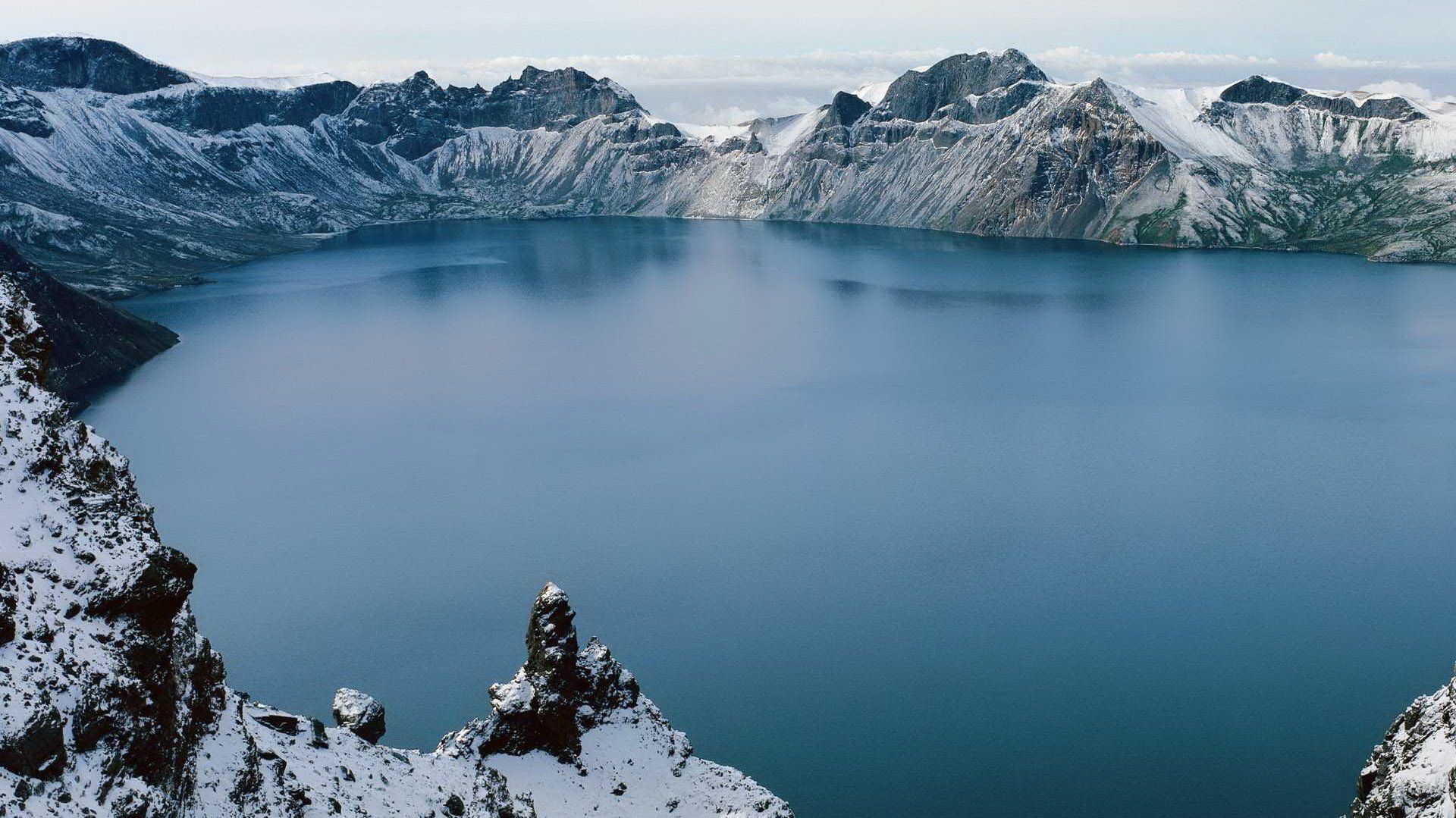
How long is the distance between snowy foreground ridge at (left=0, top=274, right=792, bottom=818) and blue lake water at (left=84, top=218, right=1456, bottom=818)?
69.4ft

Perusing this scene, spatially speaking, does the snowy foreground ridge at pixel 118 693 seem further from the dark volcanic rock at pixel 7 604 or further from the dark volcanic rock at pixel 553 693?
the dark volcanic rock at pixel 553 693

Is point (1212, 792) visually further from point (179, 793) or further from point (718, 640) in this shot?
point (179, 793)

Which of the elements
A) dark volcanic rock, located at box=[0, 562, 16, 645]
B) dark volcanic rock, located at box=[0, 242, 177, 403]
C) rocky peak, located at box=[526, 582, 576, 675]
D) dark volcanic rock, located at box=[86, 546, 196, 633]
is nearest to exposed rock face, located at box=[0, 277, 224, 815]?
dark volcanic rock, located at box=[86, 546, 196, 633]

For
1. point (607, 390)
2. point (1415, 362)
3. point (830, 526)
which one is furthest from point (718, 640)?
point (1415, 362)

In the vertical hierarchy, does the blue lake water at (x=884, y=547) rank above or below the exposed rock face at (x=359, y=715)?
below

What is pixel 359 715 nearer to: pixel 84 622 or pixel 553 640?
pixel 553 640

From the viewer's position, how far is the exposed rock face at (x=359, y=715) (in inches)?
1681

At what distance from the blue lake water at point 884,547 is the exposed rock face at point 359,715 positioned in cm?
1435

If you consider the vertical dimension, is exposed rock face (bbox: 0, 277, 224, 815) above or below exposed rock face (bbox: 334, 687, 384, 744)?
above

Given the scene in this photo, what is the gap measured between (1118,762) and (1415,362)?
377ft

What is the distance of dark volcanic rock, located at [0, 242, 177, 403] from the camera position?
135 m

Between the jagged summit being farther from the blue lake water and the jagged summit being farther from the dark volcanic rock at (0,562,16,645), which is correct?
the dark volcanic rock at (0,562,16,645)

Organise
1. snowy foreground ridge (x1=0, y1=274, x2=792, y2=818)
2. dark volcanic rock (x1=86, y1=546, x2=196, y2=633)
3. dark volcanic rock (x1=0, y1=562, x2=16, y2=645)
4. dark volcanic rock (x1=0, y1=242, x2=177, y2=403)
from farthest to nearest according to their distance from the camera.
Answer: dark volcanic rock (x1=0, y1=242, x2=177, y2=403) < dark volcanic rock (x1=86, y1=546, x2=196, y2=633) < snowy foreground ridge (x1=0, y1=274, x2=792, y2=818) < dark volcanic rock (x1=0, y1=562, x2=16, y2=645)

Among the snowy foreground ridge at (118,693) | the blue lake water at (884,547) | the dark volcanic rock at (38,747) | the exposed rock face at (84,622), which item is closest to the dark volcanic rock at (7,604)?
the snowy foreground ridge at (118,693)
